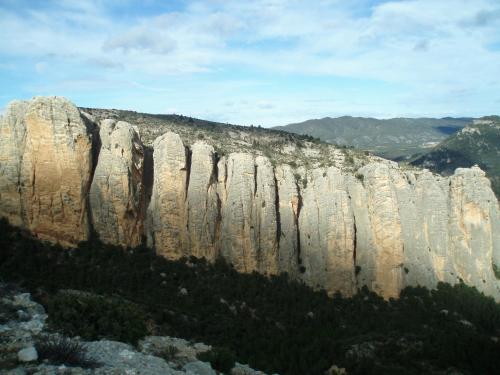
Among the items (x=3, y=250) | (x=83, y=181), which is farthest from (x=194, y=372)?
(x=83, y=181)

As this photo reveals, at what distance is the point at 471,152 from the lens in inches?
5645

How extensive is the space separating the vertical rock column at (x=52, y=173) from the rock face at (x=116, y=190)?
1590mm

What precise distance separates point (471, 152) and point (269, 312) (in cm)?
12288

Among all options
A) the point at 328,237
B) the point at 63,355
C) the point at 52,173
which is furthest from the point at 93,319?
the point at 328,237

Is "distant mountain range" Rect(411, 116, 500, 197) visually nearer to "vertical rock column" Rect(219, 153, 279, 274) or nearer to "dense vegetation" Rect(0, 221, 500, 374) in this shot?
"dense vegetation" Rect(0, 221, 500, 374)

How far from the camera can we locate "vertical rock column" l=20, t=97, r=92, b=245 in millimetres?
38000

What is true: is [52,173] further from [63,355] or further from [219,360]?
[63,355]

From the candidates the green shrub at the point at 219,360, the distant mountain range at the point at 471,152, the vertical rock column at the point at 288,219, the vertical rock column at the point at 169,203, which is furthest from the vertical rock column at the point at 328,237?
the distant mountain range at the point at 471,152

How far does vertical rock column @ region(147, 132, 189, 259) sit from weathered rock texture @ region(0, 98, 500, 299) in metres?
0.09

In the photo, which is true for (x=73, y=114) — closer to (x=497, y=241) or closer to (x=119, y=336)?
(x=119, y=336)

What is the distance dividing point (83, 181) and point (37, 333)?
22.9 metres

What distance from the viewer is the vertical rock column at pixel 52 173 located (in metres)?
38.0

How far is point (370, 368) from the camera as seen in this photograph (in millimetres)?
31844

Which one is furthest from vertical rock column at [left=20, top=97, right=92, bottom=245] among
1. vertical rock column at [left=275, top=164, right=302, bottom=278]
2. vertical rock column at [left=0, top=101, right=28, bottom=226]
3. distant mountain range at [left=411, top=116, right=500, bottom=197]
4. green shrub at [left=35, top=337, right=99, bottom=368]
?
distant mountain range at [left=411, top=116, right=500, bottom=197]
